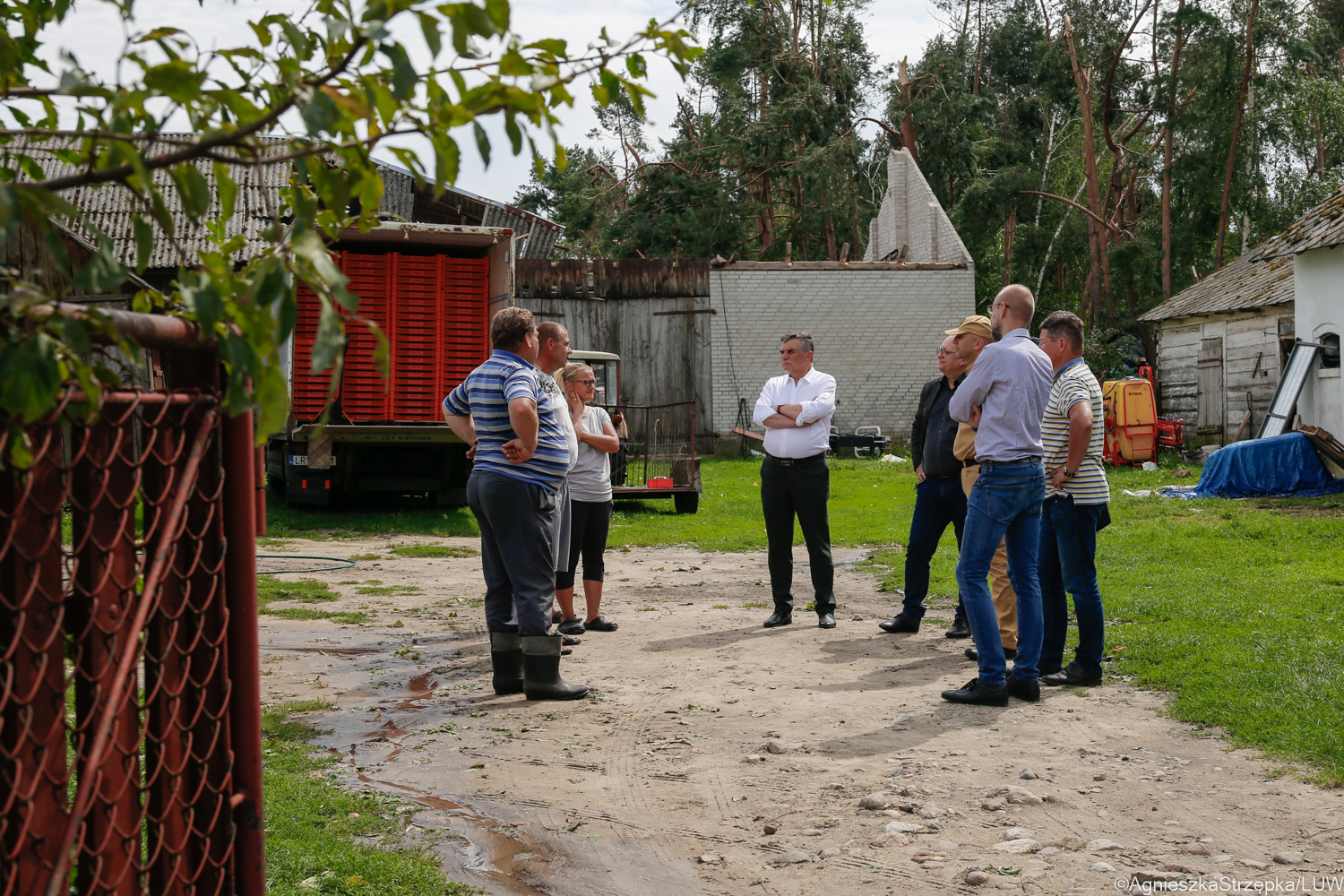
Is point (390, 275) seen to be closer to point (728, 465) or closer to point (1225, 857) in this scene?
point (728, 465)

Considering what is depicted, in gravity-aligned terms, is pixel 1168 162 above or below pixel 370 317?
above

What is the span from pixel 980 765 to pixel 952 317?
2034 centimetres

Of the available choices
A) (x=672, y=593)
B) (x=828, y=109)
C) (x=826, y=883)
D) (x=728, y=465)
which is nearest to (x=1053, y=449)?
(x=826, y=883)

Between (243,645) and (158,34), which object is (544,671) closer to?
(243,645)

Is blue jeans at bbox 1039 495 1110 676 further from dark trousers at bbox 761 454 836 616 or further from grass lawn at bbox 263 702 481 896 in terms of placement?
grass lawn at bbox 263 702 481 896

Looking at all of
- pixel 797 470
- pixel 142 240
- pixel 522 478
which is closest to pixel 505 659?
pixel 522 478

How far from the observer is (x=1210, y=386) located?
23.5 meters

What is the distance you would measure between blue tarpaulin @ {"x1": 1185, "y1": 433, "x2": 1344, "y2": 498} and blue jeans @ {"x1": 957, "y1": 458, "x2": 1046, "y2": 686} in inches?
467

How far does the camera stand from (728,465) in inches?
826

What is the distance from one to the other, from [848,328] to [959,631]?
16826mm

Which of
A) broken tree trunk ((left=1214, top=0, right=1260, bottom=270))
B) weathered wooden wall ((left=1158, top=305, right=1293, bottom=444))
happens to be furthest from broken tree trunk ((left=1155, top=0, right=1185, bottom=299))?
weathered wooden wall ((left=1158, top=305, right=1293, bottom=444))

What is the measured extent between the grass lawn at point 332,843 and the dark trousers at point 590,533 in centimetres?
294

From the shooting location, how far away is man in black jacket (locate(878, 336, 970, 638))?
6973 mm

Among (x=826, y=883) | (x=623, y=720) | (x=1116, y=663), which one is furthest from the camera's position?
(x=1116, y=663)
